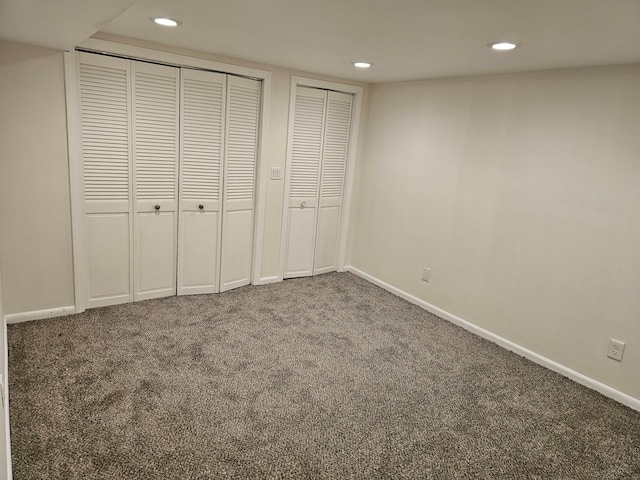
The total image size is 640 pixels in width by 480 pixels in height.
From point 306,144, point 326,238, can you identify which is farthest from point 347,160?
point 326,238

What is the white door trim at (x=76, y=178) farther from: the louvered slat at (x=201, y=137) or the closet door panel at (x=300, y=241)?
the closet door panel at (x=300, y=241)

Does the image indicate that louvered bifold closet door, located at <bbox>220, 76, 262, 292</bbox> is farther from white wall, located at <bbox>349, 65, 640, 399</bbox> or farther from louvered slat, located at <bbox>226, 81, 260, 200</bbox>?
white wall, located at <bbox>349, 65, 640, 399</bbox>

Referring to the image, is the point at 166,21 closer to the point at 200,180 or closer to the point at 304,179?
the point at 200,180

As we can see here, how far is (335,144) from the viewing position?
4.33 m

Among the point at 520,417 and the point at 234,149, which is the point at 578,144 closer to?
the point at 520,417

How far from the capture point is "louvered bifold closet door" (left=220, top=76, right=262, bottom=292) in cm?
361

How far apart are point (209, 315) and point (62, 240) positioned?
47.1 inches

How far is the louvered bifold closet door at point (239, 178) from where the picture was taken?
361 cm

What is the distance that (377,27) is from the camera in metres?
2.10

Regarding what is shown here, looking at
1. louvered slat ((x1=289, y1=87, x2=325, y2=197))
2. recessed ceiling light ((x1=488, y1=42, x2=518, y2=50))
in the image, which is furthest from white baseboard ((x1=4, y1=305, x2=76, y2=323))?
recessed ceiling light ((x1=488, y1=42, x2=518, y2=50))

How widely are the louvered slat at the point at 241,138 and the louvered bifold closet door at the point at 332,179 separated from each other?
0.79 metres

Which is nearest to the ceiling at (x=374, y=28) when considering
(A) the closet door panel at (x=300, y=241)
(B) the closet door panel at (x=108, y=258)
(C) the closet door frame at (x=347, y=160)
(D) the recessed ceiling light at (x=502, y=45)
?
(D) the recessed ceiling light at (x=502, y=45)

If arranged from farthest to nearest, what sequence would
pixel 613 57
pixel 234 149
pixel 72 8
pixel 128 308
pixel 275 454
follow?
pixel 234 149
pixel 128 308
pixel 613 57
pixel 275 454
pixel 72 8

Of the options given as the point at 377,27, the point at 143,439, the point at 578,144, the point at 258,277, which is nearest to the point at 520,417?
the point at 578,144
